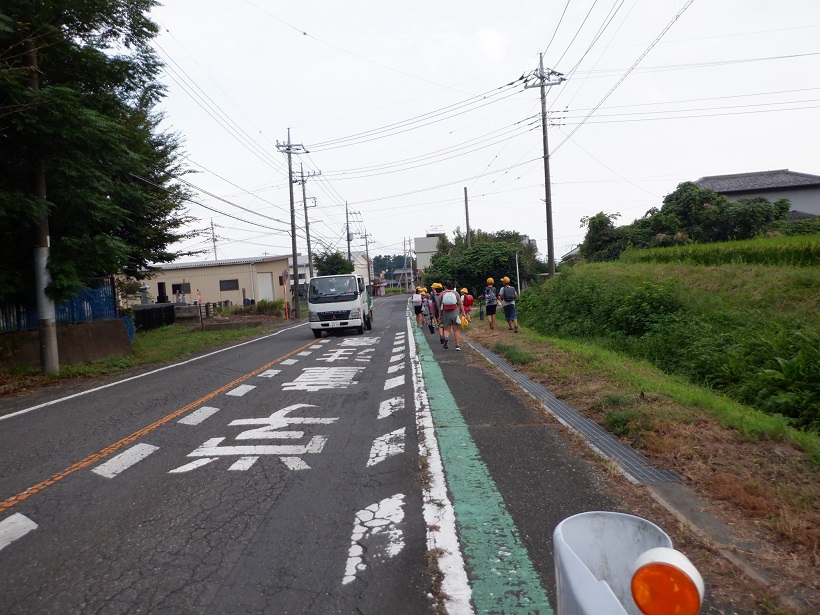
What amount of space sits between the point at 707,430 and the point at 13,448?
295 inches

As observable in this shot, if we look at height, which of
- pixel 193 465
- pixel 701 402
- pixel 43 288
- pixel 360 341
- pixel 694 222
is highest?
pixel 694 222

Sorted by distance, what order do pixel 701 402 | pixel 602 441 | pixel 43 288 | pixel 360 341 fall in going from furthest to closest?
pixel 360 341 < pixel 43 288 < pixel 701 402 < pixel 602 441

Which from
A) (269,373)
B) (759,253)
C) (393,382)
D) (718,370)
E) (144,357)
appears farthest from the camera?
(144,357)

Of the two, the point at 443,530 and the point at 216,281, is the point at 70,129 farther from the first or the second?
the point at 216,281

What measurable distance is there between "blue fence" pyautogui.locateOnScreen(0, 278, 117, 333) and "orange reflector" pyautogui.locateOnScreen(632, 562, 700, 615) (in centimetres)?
1522

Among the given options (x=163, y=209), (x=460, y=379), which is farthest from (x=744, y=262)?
(x=163, y=209)

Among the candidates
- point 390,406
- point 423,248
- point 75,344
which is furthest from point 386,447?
point 423,248

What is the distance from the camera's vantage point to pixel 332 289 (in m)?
22.5

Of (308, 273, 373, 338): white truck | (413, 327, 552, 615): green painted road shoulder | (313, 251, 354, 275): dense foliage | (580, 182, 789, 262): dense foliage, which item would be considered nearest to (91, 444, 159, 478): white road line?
(413, 327, 552, 615): green painted road shoulder

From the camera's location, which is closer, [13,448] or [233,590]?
[233,590]

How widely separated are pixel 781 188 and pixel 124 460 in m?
39.6

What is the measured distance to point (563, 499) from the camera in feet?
15.6

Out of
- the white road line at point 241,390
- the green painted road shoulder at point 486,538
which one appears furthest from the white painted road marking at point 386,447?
the white road line at point 241,390

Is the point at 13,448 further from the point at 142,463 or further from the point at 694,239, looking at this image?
the point at 694,239
